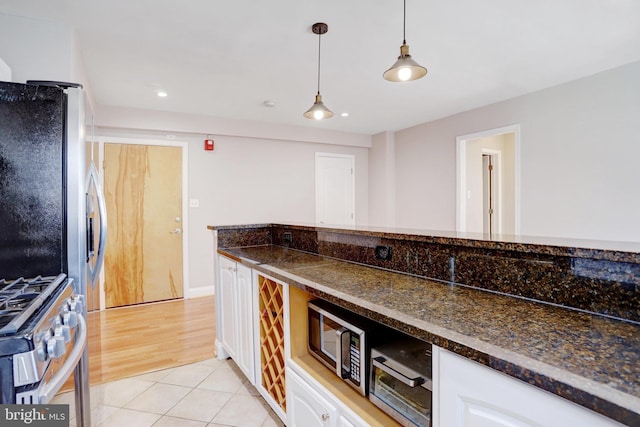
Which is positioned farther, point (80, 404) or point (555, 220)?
point (555, 220)

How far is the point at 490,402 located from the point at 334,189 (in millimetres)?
5061

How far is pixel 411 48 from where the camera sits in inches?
106

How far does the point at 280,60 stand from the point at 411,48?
42.7 inches

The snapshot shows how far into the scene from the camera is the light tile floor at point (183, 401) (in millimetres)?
1867

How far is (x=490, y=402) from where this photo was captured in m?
0.74

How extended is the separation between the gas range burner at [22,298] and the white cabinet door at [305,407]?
1.02 meters

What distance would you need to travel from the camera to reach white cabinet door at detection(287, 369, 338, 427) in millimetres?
1288

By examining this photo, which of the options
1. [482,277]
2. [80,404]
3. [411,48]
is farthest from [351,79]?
[80,404]

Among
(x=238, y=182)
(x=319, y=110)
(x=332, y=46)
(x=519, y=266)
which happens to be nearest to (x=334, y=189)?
(x=238, y=182)

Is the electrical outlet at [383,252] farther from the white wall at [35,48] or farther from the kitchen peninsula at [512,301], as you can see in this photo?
the white wall at [35,48]

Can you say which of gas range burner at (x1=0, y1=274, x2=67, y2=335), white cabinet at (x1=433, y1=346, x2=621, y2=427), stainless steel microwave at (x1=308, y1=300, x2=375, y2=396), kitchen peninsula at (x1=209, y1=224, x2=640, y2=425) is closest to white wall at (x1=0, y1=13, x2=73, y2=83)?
gas range burner at (x1=0, y1=274, x2=67, y2=335)

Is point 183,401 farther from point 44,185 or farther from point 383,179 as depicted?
point 383,179

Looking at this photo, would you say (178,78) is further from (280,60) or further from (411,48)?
(411,48)

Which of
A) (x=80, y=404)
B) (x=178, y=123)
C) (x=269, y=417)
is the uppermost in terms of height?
(x=178, y=123)
